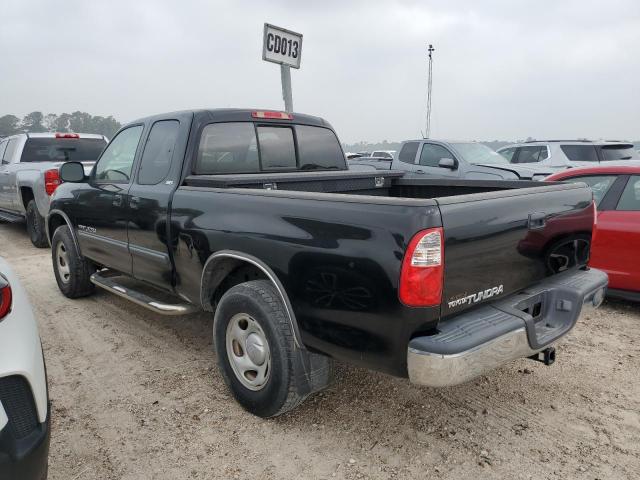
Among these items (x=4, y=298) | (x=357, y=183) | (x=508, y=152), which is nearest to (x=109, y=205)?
(x=357, y=183)

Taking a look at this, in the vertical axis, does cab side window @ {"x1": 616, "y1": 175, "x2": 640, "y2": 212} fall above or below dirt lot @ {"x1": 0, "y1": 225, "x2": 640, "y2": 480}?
above

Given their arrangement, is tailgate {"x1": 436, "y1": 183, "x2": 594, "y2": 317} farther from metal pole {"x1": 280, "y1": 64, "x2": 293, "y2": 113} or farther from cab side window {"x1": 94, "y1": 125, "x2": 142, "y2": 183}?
metal pole {"x1": 280, "y1": 64, "x2": 293, "y2": 113}

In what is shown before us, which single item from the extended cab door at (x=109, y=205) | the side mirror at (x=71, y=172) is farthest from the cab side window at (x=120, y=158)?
the side mirror at (x=71, y=172)

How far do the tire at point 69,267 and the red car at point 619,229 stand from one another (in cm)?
499

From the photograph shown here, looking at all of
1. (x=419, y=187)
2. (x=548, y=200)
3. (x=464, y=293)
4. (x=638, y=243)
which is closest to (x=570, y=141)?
(x=638, y=243)

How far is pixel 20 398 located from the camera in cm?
171

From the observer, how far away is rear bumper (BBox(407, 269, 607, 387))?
6.64 ft

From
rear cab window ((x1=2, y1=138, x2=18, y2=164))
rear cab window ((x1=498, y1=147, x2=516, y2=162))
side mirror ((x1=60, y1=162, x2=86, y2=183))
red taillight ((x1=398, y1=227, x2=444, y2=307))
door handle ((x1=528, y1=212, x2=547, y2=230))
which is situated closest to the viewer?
red taillight ((x1=398, y1=227, x2=444, y2=307))

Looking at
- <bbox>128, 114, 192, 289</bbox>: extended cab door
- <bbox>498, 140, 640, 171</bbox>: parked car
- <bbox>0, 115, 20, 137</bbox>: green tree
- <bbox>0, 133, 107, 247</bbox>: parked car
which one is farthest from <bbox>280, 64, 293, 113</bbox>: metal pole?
<bbox>0, 115, 20, 137</bbox>: green tree

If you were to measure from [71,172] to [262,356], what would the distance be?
2.75 m

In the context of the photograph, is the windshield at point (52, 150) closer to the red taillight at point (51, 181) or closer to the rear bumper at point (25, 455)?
the red taillight at point (51, 181)

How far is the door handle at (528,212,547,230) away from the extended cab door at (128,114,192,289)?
7.54ft

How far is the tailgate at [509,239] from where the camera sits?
2135mm

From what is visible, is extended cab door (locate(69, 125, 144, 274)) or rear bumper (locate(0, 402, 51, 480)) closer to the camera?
rear bumper (locate(0, 402, 51, 480))
